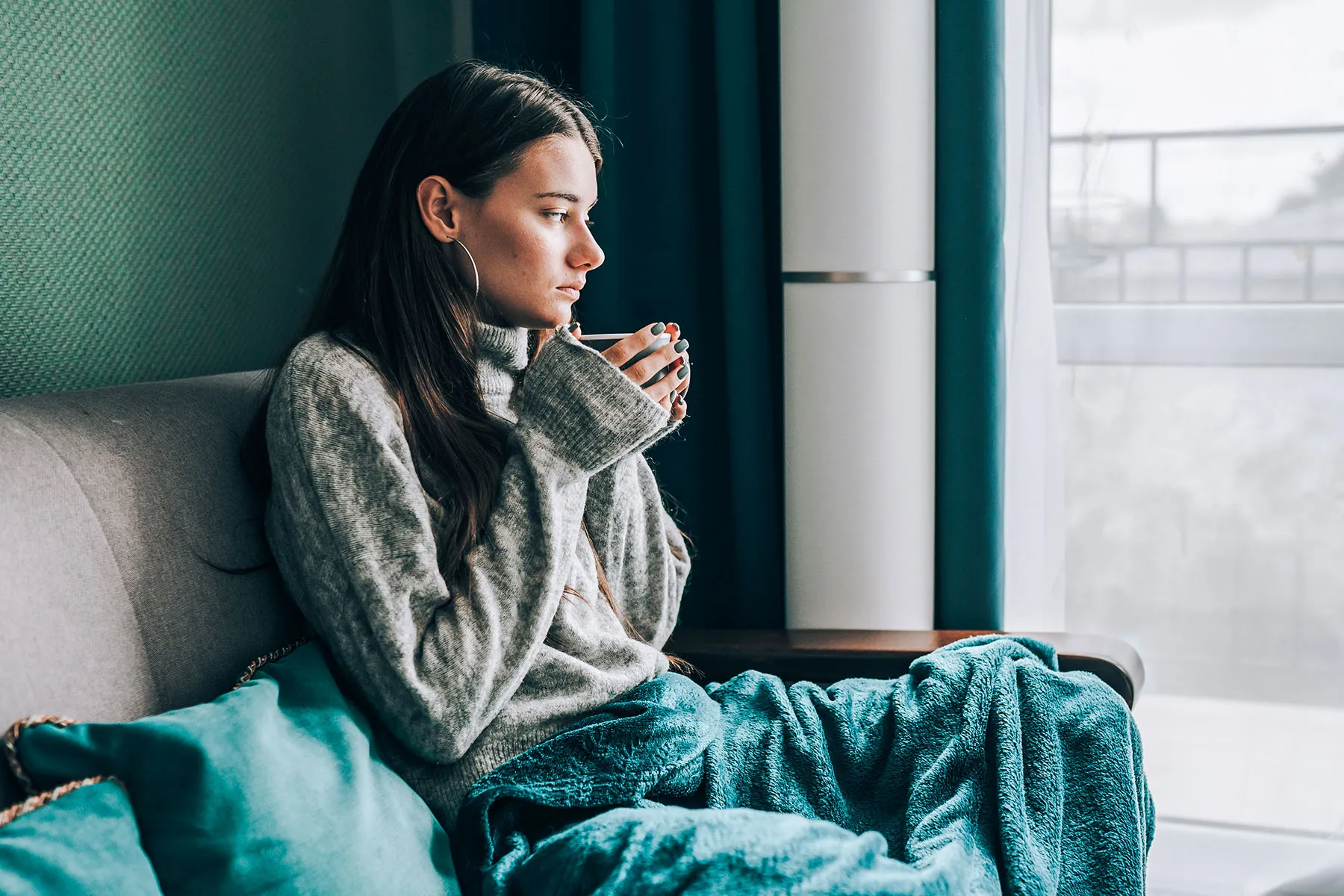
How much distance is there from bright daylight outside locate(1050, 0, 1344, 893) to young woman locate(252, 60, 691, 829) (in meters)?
0.85

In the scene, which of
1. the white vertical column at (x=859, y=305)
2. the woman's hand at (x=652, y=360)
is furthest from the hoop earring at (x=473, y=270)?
the white vertical column at (x=859, y=305)

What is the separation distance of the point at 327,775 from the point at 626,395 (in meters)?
0.47

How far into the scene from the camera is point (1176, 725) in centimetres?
184

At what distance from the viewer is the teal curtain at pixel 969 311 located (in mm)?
→ 1682

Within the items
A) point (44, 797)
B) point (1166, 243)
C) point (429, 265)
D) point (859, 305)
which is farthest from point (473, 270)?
point (1166, 243)

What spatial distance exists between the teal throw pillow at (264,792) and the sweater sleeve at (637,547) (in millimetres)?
425

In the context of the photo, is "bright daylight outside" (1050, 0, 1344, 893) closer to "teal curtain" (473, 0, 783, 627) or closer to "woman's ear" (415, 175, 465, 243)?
"teal curtain" (473, 0, 783, 627)

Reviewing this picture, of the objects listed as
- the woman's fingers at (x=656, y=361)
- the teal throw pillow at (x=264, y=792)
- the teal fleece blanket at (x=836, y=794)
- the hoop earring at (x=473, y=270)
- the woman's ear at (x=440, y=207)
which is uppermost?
the woman's ear at (x=440, y=207)

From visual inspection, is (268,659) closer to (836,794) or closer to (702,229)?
(836,794)

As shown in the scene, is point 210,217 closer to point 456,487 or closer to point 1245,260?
point 456,487

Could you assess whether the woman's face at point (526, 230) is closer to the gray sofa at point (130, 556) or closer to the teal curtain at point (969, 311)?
the gray sofa at point (130, 556)

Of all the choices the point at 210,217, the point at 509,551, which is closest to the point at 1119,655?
the point at 509,551

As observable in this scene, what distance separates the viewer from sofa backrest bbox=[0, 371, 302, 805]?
33.7 inches

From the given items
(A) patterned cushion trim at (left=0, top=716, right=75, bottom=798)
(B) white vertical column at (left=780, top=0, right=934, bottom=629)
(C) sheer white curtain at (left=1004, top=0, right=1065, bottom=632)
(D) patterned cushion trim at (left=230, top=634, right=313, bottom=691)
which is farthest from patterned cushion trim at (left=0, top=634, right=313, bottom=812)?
(C) sheer white curtain at (left=1004, top=0, right=1065, bottom=632)
